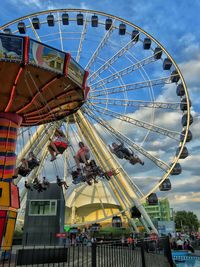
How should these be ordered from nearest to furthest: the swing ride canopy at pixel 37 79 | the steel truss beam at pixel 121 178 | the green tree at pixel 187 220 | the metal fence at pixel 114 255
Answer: the metal fence at pixel 114 255, the swing ride canopy at pixel 37 79, the steel truss beam at pixel 121 178, the green tree at pixel 187 220

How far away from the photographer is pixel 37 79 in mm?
12648

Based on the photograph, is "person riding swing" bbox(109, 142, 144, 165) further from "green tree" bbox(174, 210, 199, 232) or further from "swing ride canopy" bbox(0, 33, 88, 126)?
"green tree" bbox(174, 210, 199, 232)

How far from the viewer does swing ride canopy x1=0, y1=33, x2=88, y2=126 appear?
11117 mm

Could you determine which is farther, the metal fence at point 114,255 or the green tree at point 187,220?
the green tree at point 187,220

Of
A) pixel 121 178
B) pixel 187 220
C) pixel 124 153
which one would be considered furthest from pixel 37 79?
pixel 187 220

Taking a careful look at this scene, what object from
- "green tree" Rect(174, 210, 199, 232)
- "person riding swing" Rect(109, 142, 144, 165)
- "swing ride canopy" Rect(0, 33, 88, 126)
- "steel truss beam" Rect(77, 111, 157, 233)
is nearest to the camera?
"swing ride canopy" Rect(0, 33, 88, 126)

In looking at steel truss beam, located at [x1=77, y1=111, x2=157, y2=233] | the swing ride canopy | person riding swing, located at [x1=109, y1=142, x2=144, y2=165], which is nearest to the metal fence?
the swing ride canopy

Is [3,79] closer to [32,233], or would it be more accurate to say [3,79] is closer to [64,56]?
[64,56]

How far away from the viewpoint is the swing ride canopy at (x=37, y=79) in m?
11.1

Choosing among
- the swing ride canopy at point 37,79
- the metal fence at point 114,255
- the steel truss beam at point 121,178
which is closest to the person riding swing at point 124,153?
the steel truss beam at point 121,178

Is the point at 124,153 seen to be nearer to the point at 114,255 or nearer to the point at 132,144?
the point at 132,144

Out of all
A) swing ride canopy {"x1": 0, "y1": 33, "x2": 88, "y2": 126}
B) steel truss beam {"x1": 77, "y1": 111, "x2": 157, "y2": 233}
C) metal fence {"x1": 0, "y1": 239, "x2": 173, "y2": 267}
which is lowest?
metal fence {"x1": 0, "y1": 239, "x2": 173, "y2": 267}

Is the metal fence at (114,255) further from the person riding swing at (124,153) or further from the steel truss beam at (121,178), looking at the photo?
the steel truss beam at (121,178)

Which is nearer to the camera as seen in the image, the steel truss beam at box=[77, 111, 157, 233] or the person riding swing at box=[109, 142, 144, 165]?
the person riding swing at box=[109, 142, 144, 165]
